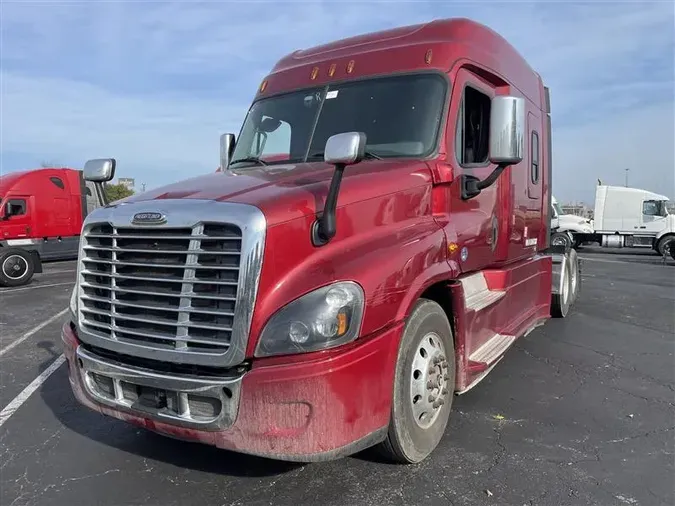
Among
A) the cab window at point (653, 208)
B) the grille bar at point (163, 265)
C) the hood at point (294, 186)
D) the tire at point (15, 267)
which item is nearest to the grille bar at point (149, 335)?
the grille bar at point (163, 265)

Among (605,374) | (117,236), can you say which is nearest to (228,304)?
(117,236)

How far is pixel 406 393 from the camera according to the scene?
336 cm

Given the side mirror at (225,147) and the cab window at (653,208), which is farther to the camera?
Result: the cab window at (653,208)

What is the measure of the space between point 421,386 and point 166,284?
66.2 inches

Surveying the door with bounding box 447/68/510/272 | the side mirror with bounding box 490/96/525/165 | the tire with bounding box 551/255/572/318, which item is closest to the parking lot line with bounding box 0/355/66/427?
the door with bounding box 447/68/510/272

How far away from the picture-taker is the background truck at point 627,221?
2364 centimetres

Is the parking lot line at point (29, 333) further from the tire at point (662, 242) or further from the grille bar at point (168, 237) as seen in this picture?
the tire at point (662, 242)

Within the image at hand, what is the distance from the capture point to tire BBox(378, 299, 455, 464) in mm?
3332

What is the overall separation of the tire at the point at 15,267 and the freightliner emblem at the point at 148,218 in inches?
496

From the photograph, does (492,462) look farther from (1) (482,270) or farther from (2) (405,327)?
(1) (482,270)

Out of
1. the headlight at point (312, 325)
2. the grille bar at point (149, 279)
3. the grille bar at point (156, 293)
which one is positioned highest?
the grille bar at point (149, 279)

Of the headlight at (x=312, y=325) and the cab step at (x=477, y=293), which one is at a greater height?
the headlight at (x=312, y=325)

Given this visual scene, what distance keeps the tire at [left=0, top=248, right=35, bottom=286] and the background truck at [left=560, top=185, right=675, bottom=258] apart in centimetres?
2062

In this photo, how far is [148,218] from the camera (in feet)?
10.3
